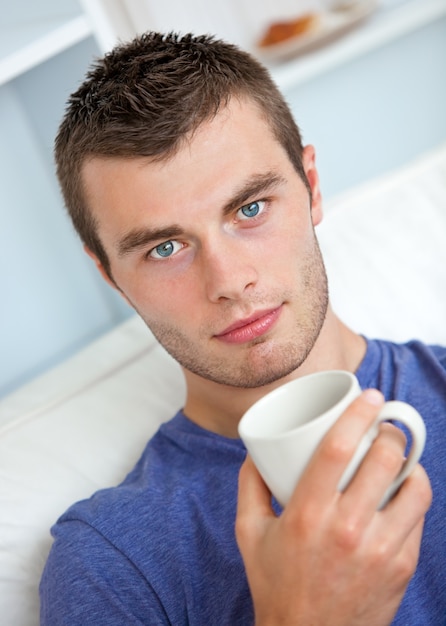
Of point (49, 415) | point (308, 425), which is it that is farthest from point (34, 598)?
point (308, 425)

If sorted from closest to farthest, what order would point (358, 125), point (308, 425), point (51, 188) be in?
point (308, 425) → point (51, 188) → point (358, 125)

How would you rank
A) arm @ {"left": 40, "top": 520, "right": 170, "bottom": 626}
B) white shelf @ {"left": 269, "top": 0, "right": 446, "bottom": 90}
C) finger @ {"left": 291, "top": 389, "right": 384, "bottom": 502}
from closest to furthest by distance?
finger @ {"left": 291, "top": 389, "right": 384, "bottom": 502} < arm @ {"left": 40, "top": 520, "right": 170, "bottom": 626} < white shelf @ {"left": 269, "top": 0, "right": 446, "bottom": 90}

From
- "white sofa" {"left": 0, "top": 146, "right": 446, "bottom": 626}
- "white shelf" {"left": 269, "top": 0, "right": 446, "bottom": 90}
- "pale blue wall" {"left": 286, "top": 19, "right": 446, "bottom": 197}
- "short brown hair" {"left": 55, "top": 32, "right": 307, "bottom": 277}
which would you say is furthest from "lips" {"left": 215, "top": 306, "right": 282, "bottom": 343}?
"pale blue wall" {"left": 286, "top": 19, "right": 446, "bottom": 197}

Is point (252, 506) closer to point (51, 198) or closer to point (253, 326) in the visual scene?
point (253, 326)

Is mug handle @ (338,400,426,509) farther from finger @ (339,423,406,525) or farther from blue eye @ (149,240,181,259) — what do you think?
blue eye @ (149,240,181,259)

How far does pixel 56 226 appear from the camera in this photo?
183 cm

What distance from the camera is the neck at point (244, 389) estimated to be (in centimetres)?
119

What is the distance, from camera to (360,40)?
193 cm

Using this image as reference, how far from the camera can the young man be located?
3.44 ft

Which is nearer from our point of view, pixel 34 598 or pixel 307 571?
pixel 307 571

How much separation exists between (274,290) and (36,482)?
1.61ft

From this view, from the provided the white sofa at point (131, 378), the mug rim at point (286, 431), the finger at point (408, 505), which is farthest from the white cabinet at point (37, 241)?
the finger at point (408, 505)

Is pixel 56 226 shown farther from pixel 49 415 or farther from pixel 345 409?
pixel 345 409

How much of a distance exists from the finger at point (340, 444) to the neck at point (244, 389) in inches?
18.8
